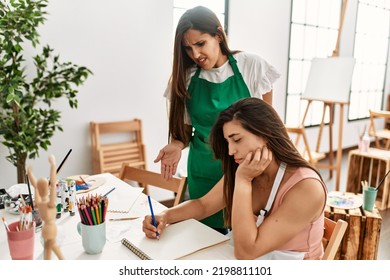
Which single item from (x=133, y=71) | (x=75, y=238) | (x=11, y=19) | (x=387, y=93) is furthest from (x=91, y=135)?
(x=387, y=93)

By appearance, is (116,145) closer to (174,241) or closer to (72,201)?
(72,201)

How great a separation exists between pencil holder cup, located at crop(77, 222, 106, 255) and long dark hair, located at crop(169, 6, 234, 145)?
2.38 feet

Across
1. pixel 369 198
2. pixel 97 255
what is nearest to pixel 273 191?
pixel 97 255

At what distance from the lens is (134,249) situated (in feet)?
3.45

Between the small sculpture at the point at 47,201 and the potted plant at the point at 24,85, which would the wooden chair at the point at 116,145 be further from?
the small sculpture at the point at 47,201

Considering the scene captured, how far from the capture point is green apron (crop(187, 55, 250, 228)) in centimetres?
162

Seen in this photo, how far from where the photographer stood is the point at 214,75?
64.9 inches

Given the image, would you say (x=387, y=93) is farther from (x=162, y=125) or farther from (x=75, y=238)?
(x=75, y=238)

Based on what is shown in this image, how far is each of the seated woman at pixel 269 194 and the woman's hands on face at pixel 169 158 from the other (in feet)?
1.09

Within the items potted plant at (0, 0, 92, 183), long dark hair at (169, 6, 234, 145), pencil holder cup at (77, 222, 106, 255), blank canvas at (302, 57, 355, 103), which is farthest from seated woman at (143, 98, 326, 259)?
blank canvas at (302, 57, 355, 103)

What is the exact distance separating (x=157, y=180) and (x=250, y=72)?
68cm

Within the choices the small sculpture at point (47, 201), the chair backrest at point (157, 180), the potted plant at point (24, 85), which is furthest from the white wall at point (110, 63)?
the small sculpture at point (47, 201)

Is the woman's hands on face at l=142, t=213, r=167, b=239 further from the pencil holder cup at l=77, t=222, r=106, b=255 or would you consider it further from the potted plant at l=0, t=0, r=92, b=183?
the potted plant at l=0, t=0, r=92, b=183
